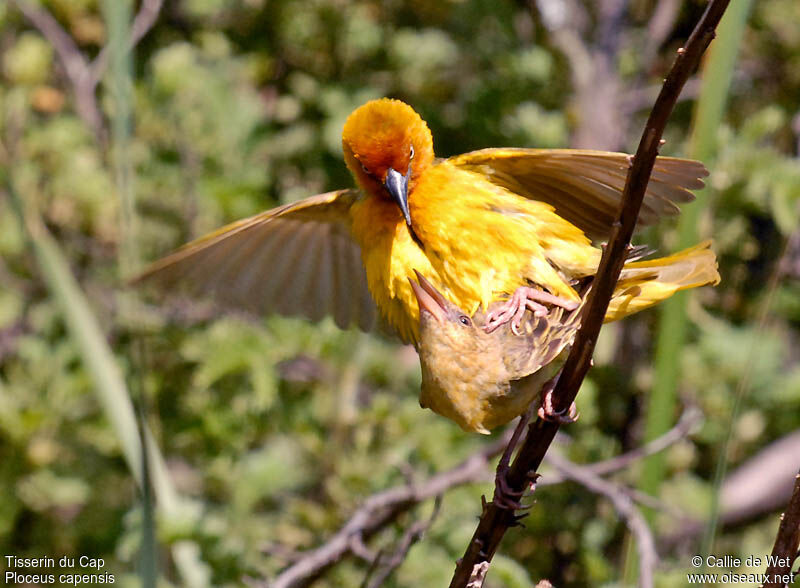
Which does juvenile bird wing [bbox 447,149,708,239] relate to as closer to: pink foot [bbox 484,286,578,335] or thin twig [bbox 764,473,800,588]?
pink foot [bbox 484,286,578,335]

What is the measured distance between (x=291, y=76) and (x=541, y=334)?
2.08m

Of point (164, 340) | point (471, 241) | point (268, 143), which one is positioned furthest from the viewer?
point (268, 143)

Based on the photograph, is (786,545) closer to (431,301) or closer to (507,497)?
(507,497)

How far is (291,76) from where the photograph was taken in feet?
12.0

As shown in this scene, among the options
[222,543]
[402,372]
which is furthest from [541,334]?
[402,372]

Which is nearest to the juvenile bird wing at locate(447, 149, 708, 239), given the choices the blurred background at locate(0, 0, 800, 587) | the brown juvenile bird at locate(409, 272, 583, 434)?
the brown juvenile bird at locate(409, 272, 583, 434)

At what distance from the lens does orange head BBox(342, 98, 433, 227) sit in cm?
227

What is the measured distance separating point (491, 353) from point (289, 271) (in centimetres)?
131

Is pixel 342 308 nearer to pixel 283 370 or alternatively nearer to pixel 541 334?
pixel 283 370

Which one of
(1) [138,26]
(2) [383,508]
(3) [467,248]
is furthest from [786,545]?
(1) [138,26]

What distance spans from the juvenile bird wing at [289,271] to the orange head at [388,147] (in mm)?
329

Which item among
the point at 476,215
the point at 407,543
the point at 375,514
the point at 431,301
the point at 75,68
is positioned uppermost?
the point at 75,68

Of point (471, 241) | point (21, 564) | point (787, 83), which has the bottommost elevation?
point (21, 564)

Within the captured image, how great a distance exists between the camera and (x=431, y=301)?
1.83 metres
